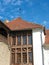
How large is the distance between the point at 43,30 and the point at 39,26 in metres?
1.00

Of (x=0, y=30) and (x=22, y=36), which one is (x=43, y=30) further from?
(x=0, y=30)

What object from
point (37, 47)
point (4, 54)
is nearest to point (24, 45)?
point (37, 47)

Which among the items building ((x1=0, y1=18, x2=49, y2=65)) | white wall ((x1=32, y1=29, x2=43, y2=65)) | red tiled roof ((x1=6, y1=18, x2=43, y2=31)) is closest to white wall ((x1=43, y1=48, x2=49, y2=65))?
building ((x1=0, y1=18, x2=49, y2=65))

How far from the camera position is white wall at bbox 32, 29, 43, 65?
24.6m

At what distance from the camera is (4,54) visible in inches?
944

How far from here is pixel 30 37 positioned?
25.9 m

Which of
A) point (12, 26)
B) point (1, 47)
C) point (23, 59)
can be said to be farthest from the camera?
point (12, 26)

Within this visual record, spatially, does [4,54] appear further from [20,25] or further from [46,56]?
[20,25]

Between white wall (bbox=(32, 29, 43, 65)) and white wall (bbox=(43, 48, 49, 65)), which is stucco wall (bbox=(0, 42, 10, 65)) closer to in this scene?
white wall (bbox=(32, 29, 43, 65))

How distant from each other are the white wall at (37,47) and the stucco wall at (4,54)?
3.33 meters

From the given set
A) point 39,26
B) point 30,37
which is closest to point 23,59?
point 30,37

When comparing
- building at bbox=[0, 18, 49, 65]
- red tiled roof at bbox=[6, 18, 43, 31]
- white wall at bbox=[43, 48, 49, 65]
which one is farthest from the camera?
red tiled roof at bbox=[6, 18, 43, 31]

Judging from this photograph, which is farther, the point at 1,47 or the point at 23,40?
the point at 23,40

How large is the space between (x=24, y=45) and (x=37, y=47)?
1.69m
